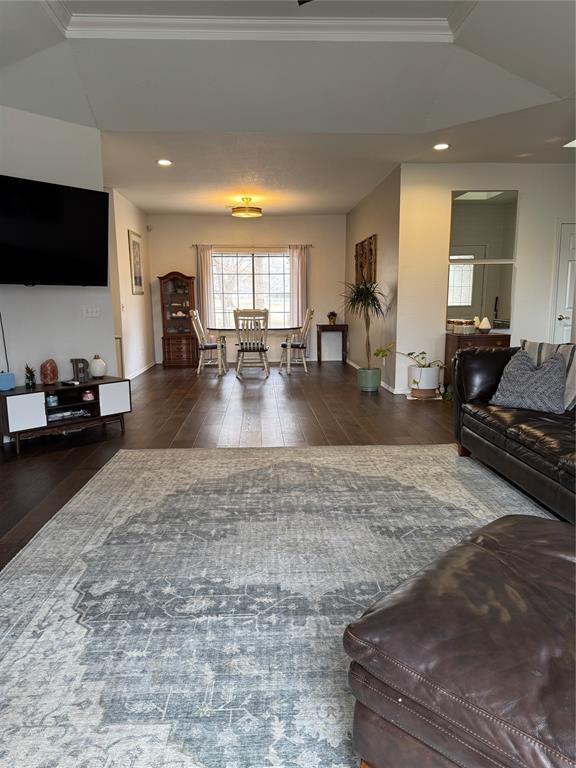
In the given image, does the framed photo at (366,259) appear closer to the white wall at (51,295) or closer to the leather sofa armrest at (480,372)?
the leather sofa armrest at (480,372)

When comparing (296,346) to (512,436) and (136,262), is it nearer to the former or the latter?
(136,262)

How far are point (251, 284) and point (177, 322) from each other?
5.14 ft

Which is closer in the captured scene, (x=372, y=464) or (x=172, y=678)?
(x=172, y=678)

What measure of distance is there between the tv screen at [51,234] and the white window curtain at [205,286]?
462 cm

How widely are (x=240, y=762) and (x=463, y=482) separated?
7.26 feet

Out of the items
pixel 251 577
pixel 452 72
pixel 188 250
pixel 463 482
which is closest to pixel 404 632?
pixel 251 577

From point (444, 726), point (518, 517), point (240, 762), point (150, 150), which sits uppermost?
point (150, 150)

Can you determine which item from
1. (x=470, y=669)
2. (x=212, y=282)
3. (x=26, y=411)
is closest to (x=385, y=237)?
(x=212, y=282)

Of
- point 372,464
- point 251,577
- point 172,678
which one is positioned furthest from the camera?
point 372,464

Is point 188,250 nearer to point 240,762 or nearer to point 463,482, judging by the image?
point 463,482

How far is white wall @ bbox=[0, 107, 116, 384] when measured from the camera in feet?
12.8

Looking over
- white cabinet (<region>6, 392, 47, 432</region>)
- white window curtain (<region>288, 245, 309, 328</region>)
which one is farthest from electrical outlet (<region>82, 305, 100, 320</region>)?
white window curtain (<region>288, 245, 309, 328</region>)

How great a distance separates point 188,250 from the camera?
8.80 meters

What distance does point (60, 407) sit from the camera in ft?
13.1
